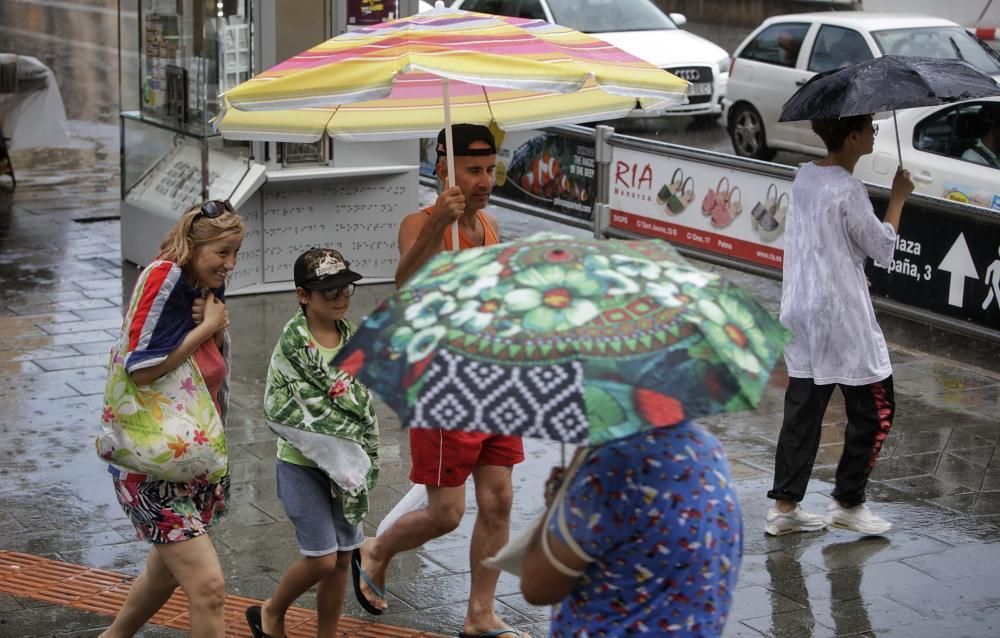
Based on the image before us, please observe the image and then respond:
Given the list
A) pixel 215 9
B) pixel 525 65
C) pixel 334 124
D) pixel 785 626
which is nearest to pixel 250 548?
pixel 334 124

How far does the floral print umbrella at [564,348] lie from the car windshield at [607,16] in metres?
15.0

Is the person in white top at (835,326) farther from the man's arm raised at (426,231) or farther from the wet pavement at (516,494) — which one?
the man's arm raised at (426,231)

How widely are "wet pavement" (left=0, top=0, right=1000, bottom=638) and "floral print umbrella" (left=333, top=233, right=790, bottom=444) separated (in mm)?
2637

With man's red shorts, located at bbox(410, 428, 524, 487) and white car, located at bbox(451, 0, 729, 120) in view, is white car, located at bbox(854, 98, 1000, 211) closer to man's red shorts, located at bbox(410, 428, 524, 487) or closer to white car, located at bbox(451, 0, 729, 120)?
white car, located at bbox(451, 0, 729, 120)

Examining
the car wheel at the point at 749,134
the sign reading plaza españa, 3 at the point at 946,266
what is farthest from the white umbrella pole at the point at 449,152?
the car wheel at the point at 749,134

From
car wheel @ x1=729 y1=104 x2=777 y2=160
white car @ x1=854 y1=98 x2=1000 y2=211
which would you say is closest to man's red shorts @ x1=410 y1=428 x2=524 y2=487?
white car @ x1=854 y1=98 x2=1000 y2=211

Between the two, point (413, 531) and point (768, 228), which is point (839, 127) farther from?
point (768, 228)

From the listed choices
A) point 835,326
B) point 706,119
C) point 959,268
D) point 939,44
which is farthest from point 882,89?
point 706,119

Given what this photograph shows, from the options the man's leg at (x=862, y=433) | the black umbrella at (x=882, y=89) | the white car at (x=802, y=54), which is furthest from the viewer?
the white car at (x=802, y=54)

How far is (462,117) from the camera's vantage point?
19.1 feet

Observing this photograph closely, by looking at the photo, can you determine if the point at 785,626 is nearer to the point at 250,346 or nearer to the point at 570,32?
the point at 570,32

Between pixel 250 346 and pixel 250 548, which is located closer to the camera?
pixel 250 548

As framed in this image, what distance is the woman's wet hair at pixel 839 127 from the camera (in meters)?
6.20

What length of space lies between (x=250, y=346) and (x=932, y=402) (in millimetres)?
4146
